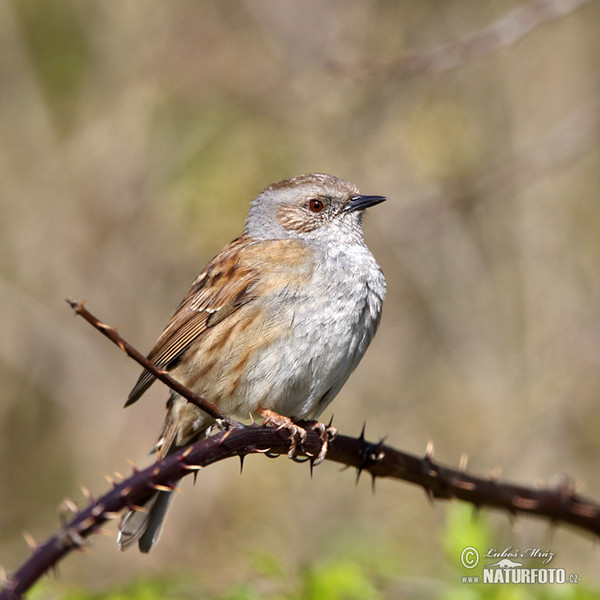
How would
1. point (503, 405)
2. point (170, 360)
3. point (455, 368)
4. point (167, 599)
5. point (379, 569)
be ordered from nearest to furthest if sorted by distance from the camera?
point (167, 599) → point (379, 569) → point (170, 360) → point (503, 405) → point (455, 368)

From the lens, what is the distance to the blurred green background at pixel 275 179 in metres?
6.99

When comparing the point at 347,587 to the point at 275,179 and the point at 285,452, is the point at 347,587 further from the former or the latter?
the point at 275,179

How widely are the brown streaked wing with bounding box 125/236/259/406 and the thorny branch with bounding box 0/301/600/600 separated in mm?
1152

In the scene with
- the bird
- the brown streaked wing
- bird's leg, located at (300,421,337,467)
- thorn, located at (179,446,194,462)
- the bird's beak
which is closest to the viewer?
thorn, located at (179,446,194,462)

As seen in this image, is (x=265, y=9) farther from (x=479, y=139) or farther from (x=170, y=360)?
(x=170, y=360)

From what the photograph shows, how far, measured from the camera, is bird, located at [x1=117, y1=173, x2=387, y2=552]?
3.81 m

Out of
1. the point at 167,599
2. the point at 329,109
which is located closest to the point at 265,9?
the point at 329,109

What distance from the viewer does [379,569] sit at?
342cm

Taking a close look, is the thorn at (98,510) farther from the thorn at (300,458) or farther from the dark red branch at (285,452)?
the thorn at (300,458)

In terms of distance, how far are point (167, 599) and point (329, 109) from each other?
17.0 ft

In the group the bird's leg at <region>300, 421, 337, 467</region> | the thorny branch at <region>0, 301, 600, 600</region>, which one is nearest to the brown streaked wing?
the bird's leg at <region>300, 421, 337, 467</region>

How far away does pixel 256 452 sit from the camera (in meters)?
2.52

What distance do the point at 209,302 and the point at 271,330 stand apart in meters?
0.56

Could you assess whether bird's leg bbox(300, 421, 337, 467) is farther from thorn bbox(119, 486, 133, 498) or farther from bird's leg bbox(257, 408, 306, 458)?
thorn bbox(119, 486, 133, 498)
